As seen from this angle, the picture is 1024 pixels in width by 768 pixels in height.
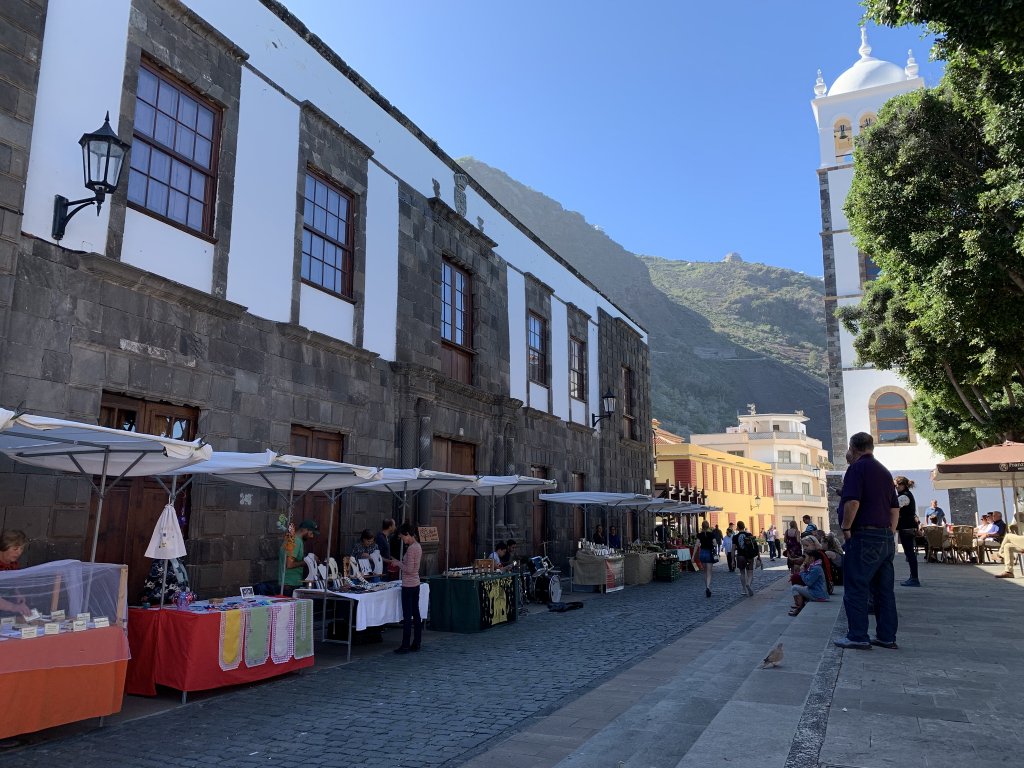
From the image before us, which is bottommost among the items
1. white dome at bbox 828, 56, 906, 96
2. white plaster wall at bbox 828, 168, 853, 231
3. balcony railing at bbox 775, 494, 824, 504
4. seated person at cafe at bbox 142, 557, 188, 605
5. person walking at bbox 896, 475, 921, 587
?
seated person at cafe at bbox 142, 557, 188, 605

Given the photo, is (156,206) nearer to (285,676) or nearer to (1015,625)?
(285,676)

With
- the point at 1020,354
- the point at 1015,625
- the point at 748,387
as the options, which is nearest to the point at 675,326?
the point at 748,387

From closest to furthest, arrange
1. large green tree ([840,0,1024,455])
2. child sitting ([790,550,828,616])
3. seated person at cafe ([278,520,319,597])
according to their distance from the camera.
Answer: seated person at cafe ([278,520,319,597])
large green tree ([840,0,1024,455])
child sitting ([790,550,828,616])

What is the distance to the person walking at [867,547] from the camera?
5.80m

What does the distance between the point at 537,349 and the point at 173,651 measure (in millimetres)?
13839

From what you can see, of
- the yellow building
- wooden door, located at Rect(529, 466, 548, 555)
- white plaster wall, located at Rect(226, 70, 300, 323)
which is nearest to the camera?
white plaster wall, located at Rect(226, 70, 300, 323)

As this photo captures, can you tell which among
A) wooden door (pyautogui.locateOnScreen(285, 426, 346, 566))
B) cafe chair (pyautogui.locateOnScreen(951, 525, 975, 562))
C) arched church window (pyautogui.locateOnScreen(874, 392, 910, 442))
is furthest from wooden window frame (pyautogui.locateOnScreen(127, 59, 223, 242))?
arched church window (pyautogui.locateOnScreen(874, 392, 910, 442))

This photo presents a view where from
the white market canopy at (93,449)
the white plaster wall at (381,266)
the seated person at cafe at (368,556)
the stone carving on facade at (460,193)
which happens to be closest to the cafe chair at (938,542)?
the stone carving on facade at (460,193)

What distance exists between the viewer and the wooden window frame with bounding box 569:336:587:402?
21.4 m

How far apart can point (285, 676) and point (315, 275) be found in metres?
6.15

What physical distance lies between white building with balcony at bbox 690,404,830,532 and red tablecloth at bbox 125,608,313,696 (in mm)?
57854

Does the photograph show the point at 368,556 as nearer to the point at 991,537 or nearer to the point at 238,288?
the point at 238,288

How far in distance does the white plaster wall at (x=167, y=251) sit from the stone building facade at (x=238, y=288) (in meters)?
0.03

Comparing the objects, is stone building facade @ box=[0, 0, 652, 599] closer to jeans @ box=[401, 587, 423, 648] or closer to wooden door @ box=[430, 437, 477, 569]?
wooden door @ box=[430, 437, 477, 569]
